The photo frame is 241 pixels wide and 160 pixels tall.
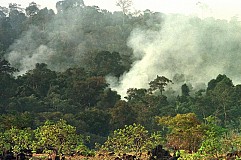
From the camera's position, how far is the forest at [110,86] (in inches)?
907

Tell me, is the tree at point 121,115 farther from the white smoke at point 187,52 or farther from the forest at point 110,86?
the white smoke at point 187,52

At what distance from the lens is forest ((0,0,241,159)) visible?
23031 millimetres

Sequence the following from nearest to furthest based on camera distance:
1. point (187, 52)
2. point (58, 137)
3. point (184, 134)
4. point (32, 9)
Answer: point (58, 137) → point (184, 134) → point (187, 52) → point (32, 9)

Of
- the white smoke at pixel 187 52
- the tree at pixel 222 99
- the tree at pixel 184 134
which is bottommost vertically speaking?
the tree at pixel 184 134

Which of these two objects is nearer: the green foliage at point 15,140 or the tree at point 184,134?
the green foliage at point 15,140

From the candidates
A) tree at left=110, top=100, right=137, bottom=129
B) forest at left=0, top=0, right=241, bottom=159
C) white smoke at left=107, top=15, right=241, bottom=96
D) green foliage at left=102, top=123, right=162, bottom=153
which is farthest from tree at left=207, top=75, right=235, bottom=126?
green foliage at left=102, top=123, right=162, bottom=153

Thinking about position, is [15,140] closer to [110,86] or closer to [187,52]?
[110,86]

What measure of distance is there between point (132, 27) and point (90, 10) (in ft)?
51.5

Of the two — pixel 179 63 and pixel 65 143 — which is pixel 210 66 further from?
pixel 65 143

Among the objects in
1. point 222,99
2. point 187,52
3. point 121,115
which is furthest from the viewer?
point 187,52

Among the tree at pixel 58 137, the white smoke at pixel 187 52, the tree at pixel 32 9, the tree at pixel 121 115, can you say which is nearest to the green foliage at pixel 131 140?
→ the tree at pixel 58 137

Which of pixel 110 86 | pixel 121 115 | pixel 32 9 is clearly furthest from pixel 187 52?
pixel 32 9

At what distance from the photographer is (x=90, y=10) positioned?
98688 mm

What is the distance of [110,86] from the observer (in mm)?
62344
